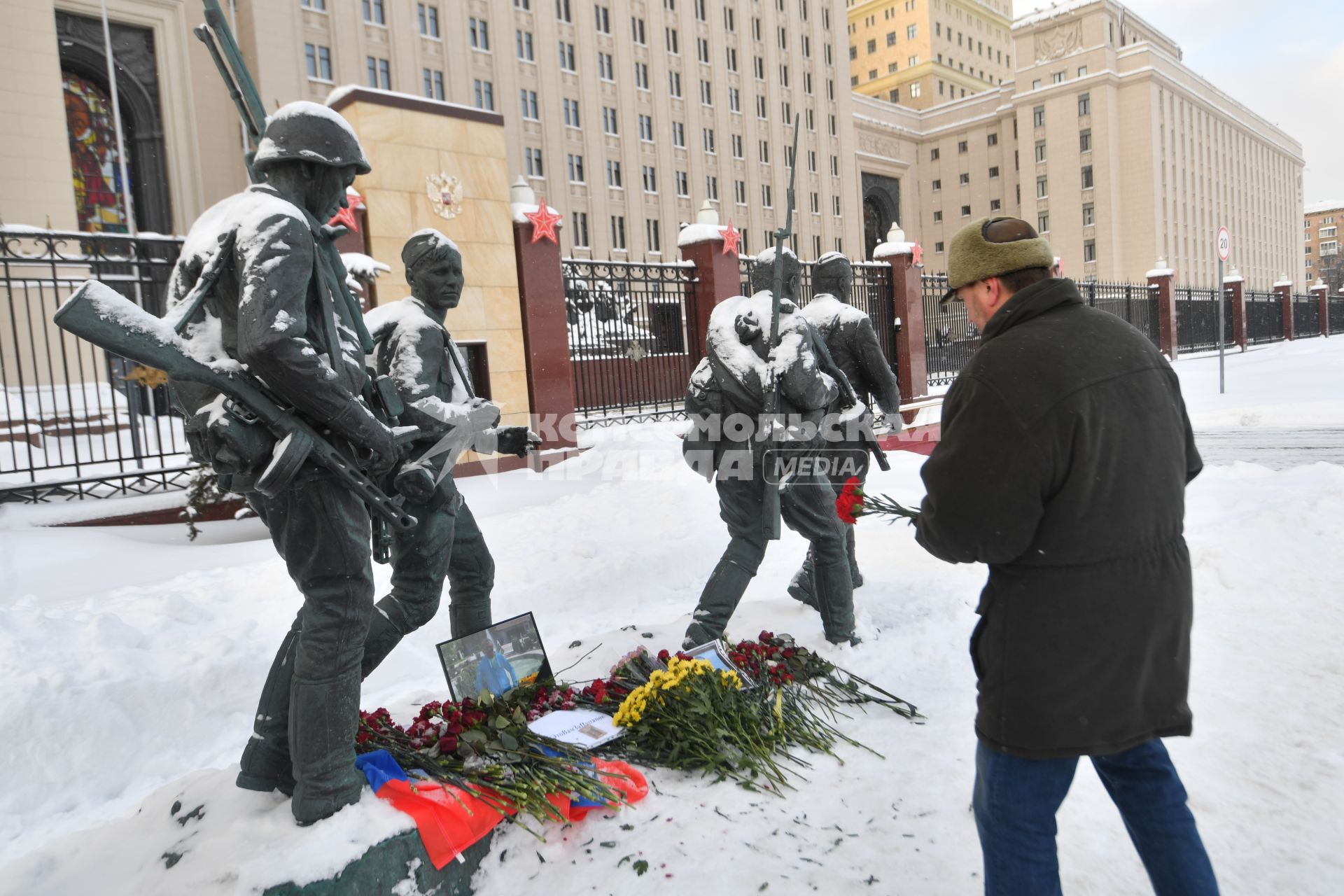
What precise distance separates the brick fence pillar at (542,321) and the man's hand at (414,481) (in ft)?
24.1

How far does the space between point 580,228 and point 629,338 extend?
2902 cm

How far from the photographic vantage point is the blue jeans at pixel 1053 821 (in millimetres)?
1950

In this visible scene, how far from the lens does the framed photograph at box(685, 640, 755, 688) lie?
3.88 m

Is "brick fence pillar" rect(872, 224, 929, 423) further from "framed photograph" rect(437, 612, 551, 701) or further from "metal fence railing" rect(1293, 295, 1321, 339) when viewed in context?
"metal fence railing" rect(1293, 295, 1321, 339)

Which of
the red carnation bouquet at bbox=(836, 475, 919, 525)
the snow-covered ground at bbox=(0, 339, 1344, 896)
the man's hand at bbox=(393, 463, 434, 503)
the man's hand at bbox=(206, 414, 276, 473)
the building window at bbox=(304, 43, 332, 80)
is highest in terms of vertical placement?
the building window at bbox=(304, 43, 332, 80)

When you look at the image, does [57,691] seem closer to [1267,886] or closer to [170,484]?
[170,484]

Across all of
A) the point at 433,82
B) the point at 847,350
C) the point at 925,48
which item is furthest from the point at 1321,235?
the point at 847,350

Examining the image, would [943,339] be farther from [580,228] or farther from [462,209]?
[580,228]

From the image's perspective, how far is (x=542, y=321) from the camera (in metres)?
10.7

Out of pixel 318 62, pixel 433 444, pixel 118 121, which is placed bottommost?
pixel 433 444

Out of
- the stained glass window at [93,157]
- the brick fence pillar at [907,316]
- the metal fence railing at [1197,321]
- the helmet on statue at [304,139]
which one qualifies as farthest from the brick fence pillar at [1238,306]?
the stained glass window at [93,157]

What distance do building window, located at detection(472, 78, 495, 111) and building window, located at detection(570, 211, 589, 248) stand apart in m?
6.37

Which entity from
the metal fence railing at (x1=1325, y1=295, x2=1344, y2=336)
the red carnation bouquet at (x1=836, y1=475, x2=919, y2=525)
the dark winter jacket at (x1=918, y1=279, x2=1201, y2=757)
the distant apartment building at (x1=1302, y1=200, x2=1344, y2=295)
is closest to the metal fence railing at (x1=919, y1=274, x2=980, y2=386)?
the red carnation bouquet at (x1=836, y1=475, x2=919, y2=525)

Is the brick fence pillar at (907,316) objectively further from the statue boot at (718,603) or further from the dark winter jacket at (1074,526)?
the dark winter jacket at (1074,526)
